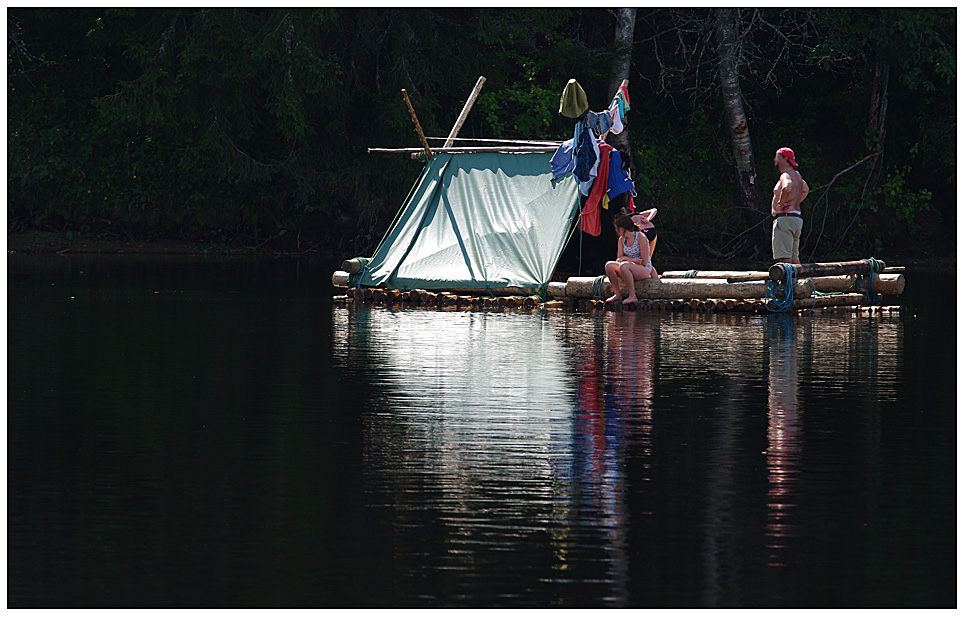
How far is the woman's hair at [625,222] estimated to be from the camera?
1961 centimetres

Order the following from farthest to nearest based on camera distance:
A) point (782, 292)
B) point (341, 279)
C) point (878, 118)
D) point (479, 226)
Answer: point (878, 118) < point (341, 279) < point (479, 226) < point (782, 292)

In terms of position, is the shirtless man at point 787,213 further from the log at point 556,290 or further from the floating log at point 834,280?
the log at point 556,290

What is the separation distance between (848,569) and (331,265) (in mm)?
25956

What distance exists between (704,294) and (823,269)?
1793 millimetres

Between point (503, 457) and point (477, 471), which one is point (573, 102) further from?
point (477, 471)

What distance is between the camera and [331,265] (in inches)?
1238

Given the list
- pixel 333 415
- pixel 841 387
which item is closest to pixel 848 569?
pixel 333 415

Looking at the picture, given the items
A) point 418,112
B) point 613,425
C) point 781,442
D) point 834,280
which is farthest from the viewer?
point 418,112

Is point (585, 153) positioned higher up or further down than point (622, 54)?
further down

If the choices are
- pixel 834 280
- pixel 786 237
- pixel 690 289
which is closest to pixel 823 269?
pixel 834 280

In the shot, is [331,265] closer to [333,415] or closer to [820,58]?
[820,58]

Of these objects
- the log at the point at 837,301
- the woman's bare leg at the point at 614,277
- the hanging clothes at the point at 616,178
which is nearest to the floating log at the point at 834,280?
the log at the point at 837,301

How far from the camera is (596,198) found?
20766mm

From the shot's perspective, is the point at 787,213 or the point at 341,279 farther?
the point at 341,279
